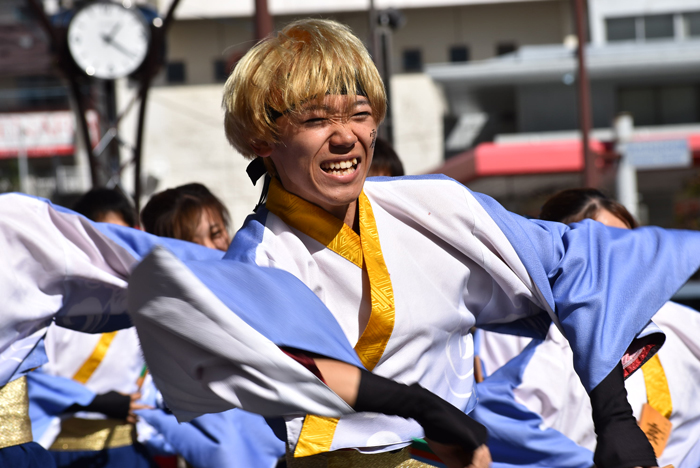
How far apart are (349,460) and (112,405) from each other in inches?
77.8

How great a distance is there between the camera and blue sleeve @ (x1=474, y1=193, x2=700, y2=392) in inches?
63.4

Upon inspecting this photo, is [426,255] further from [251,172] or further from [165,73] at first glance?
[165,73]

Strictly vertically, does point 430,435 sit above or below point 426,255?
below

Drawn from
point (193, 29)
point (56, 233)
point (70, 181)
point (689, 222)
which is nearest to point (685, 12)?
point (689, 222)

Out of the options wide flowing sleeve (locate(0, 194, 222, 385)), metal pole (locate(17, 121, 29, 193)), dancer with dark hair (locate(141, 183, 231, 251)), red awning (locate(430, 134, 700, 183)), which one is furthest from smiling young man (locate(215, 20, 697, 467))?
metal pole (locate(17, 121, 29, 193))

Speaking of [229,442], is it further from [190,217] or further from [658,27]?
[658,27]

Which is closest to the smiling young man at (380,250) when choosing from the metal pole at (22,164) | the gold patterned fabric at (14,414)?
the gold patterned fabric at (14,414)

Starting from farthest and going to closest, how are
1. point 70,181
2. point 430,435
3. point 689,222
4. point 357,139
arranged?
point 70,181
point 689,222
point 357,139
point 430,435

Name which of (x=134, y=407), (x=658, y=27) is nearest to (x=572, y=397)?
(x=134, y=407)

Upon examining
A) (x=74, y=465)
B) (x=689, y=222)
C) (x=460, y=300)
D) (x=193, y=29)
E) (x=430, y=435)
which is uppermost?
(x=193, y=29)

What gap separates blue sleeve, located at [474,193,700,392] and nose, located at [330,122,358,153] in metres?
0.32

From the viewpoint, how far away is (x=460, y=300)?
175 cm

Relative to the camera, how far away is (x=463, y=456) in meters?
1.40

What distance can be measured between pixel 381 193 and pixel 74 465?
2314mm
